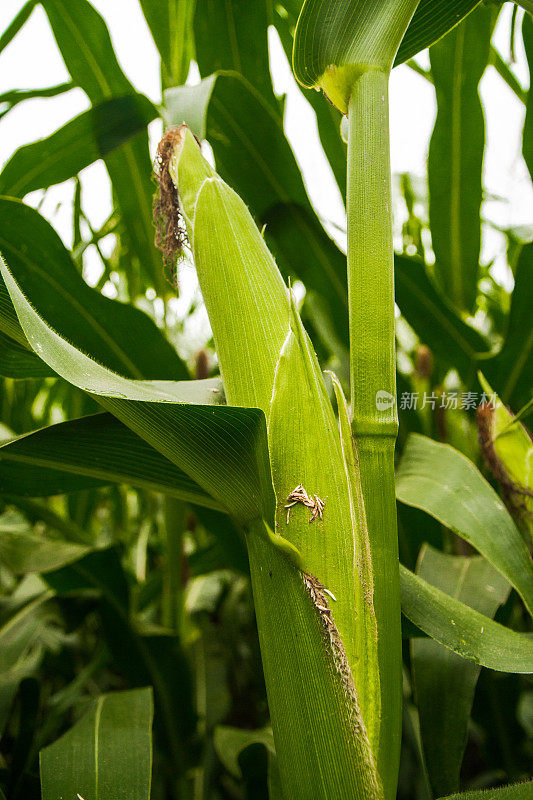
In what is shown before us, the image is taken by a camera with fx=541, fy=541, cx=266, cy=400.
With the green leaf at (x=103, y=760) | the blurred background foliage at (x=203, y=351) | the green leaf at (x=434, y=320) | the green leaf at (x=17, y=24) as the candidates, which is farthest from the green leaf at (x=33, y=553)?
the green leaf at (x=17, y=24)

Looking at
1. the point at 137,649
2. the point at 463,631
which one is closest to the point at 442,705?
the point at 463,631

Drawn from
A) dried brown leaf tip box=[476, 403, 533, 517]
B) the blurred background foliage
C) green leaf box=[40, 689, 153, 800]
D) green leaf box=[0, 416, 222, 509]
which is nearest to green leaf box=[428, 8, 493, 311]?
the blurred background foliage

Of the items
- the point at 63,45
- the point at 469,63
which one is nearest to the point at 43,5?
the point at 63,45

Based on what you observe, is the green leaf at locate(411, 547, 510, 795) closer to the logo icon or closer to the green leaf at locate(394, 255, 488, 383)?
the logo icon

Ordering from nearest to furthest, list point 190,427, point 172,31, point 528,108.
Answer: point 190,427 < point 528,108 < point 172,31

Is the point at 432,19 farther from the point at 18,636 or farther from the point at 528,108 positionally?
the point at 18,636

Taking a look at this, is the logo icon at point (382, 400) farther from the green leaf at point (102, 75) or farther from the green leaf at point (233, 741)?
the green leaf at point (102, 75)
